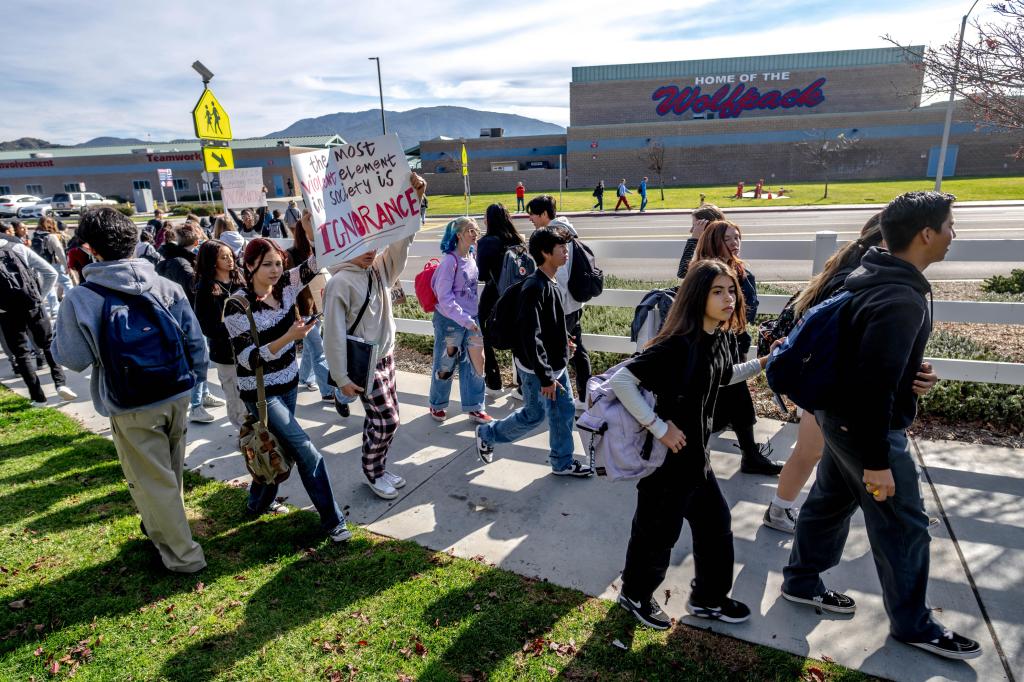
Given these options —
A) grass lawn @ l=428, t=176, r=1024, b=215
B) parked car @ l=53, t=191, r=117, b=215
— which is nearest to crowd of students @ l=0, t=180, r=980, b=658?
grass lawn @ l=428, t=176, r=1024, b=215

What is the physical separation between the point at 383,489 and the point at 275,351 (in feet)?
4.41

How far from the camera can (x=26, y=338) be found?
6.61 metres

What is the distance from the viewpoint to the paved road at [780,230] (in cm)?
1249

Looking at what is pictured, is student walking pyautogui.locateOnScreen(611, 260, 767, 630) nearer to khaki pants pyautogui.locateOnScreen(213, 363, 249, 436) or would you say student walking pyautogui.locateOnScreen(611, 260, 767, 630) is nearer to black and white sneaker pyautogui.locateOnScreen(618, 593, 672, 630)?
black and white sneaker pyautogui.locateOnScreen(618, 593, 672, 630)

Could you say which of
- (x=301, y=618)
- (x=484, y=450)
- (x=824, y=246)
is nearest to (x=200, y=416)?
(x=484, y=450)

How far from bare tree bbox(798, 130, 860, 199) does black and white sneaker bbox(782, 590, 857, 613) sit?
150 ft

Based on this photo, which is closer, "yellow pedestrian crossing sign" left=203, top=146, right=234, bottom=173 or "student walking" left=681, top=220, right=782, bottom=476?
"student walking" left=681, top=220, right=782, bottom=476

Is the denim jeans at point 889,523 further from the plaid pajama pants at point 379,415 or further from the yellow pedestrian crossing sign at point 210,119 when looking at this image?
the yellow pedestrian crossing sign at point 210,119

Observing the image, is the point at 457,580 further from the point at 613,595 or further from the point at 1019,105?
the point at 1019,105

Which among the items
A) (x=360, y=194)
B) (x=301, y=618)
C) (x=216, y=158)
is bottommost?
(x=301, y=618)

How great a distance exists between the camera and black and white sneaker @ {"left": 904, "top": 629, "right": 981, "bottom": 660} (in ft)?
8.75

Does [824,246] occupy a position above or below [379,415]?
above

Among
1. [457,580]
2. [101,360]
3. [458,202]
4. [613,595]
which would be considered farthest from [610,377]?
[458,202]

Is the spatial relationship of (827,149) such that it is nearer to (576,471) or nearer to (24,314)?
(576,471)
